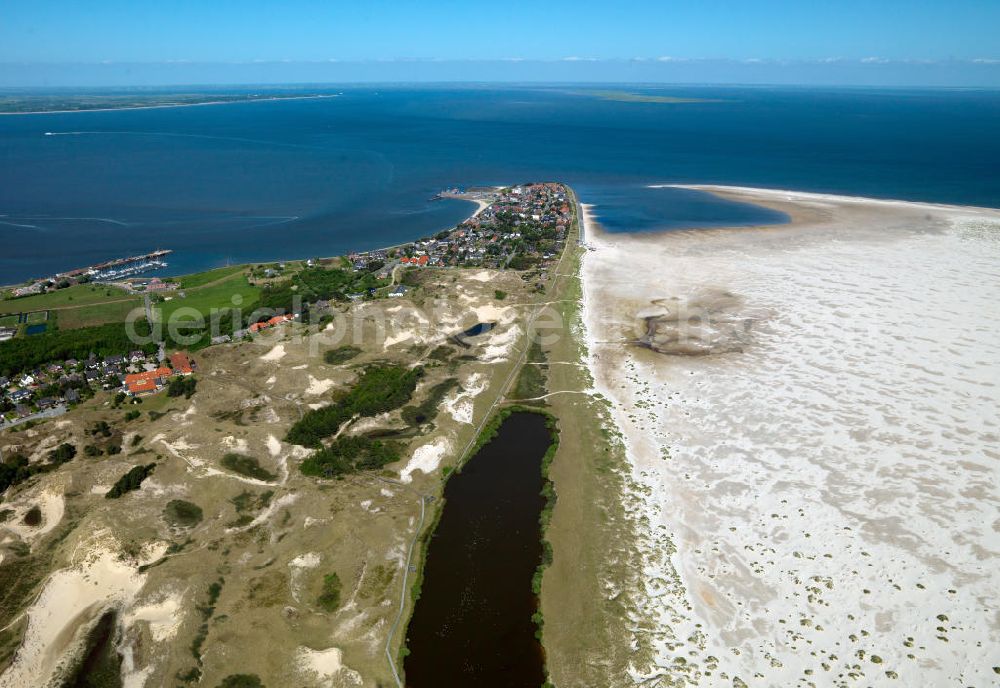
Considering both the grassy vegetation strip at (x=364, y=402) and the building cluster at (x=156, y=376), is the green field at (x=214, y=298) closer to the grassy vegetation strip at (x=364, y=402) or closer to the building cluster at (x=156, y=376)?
the building cluster at (x=156, y=376)

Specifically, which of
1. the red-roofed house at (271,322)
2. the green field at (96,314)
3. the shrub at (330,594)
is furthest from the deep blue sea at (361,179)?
the shrub at (330,594)

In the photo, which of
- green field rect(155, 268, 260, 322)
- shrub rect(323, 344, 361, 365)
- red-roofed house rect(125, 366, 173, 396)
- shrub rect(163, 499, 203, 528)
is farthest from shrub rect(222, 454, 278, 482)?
green field rect(155, 268, 260, 322)

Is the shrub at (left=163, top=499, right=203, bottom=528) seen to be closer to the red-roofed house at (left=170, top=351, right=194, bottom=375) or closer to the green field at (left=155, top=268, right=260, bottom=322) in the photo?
the red-roofed house at (left=170, top=351, right=194, bottom=375)

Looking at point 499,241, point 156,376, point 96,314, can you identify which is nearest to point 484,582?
point 156,376

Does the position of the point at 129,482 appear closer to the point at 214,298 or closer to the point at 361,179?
the point at 214,298

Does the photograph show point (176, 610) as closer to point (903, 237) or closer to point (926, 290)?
point (926, 290)

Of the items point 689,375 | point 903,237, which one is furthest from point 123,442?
point 903,237
